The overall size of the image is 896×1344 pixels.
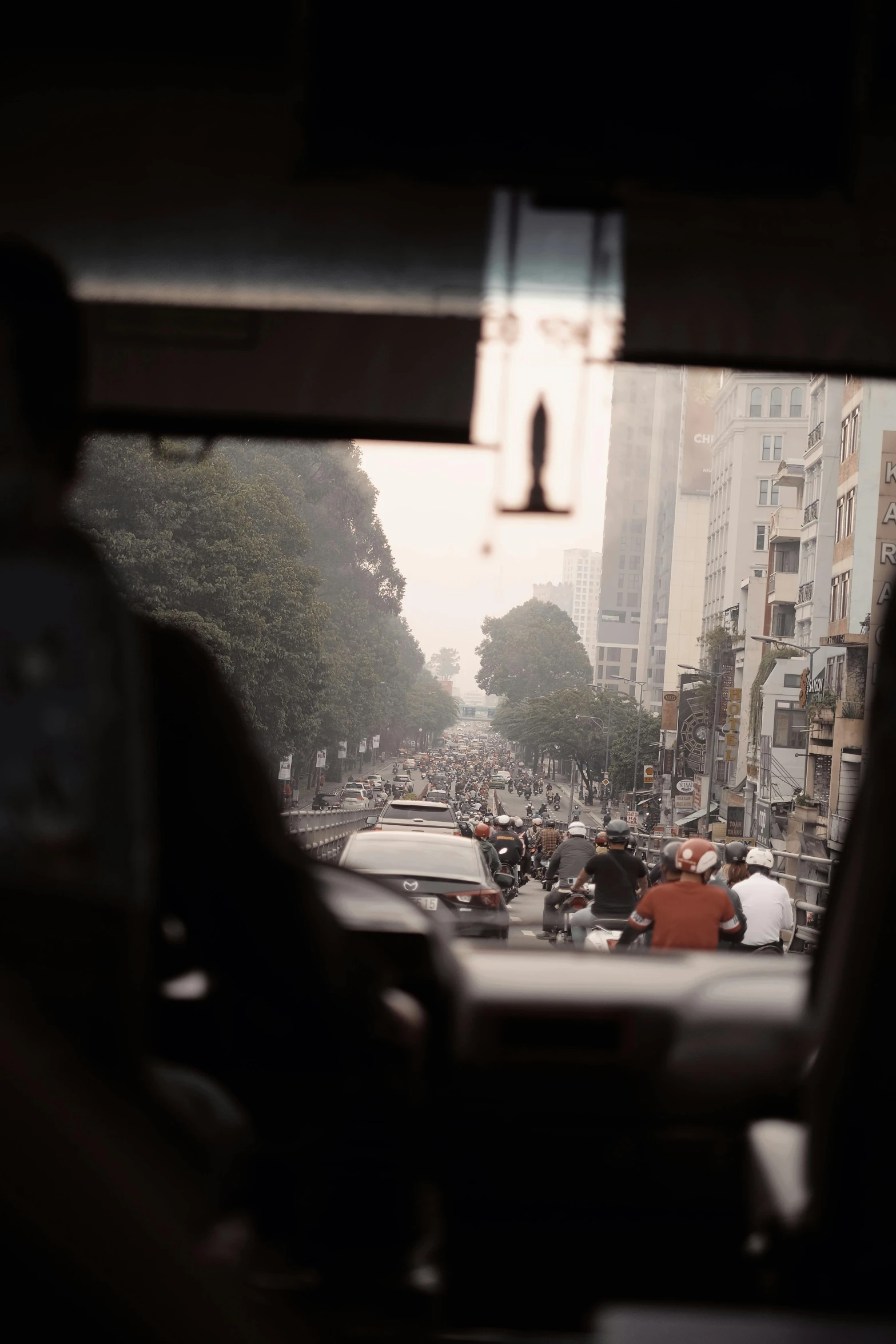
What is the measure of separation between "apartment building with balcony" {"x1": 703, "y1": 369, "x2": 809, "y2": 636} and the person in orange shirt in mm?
67262

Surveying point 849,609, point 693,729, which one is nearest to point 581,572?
point 849,609

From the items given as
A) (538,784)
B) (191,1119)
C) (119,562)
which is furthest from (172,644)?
(538,784)

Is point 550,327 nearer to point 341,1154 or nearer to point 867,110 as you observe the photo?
point 867,110

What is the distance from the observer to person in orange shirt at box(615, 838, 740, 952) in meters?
7.78

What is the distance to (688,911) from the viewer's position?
25.8 ft

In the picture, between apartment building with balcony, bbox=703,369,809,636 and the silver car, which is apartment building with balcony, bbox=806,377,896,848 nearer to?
the silver car

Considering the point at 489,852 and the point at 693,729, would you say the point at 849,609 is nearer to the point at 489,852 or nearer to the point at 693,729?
the point at 489,852

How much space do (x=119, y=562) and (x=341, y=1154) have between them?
4430 cm

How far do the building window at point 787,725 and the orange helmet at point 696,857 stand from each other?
55370 mm

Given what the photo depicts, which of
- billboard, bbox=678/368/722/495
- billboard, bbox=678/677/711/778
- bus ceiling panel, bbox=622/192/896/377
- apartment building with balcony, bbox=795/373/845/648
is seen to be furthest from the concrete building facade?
billboard, bbox=678/677/711/778

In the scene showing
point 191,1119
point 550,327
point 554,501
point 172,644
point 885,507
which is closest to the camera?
point 191,1119

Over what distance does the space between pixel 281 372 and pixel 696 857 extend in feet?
14.9

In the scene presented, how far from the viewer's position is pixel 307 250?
3.97 metres

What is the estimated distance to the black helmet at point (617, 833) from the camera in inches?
379
